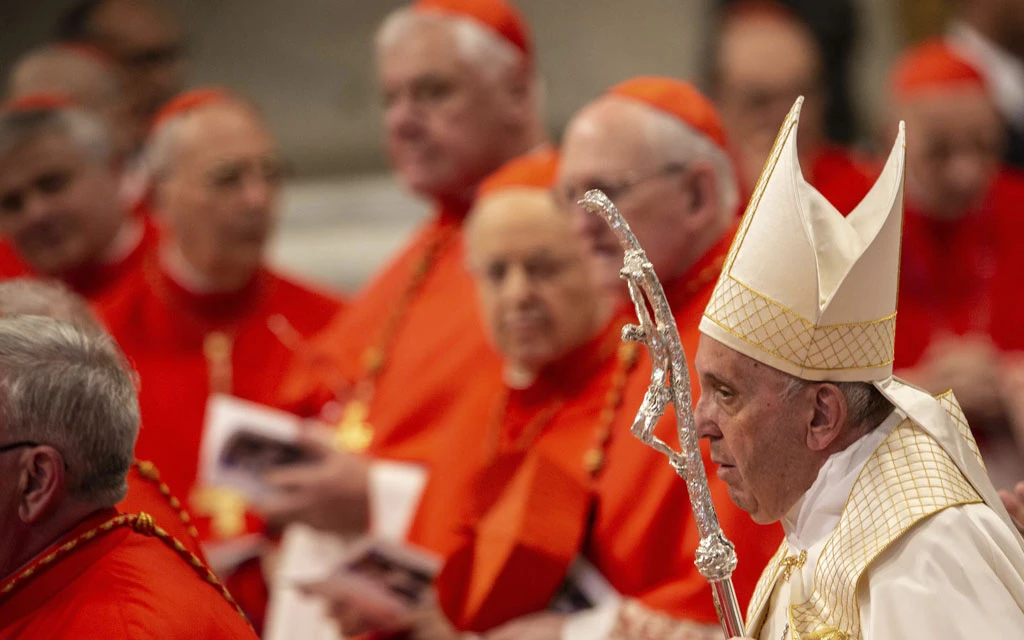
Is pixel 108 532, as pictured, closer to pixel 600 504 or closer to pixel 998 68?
pixel 600 504

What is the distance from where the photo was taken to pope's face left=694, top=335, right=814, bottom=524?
2.43 metres

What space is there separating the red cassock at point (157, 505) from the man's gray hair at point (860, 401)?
1.15 m

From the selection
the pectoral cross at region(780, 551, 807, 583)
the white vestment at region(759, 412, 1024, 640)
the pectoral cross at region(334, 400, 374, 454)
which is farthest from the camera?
the pectoral cross at region(334, 400, 374, 454)

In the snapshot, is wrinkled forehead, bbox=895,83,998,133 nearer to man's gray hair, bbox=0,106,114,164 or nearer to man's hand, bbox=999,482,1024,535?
man's gray hair, bbox=0,106,114,164

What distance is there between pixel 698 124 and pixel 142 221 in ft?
10.6

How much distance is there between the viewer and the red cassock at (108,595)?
2.60 m

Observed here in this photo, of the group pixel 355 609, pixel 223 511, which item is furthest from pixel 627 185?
pixel 223 511

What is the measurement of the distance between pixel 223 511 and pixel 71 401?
2708 millimetres

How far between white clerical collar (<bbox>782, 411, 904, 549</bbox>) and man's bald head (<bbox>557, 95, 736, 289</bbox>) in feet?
4.44

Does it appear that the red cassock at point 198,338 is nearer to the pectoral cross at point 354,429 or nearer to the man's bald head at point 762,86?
the pectoral cross at point 354,429

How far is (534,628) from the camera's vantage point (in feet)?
11.7

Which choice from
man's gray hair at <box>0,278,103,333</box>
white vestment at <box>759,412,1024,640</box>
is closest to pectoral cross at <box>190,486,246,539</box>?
man's gray hair at <box>0,278,103,333</box>

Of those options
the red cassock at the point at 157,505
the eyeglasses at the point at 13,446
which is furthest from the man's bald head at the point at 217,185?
the eyeglasses at the point at 13,446

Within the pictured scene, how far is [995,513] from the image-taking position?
7.64 feet
